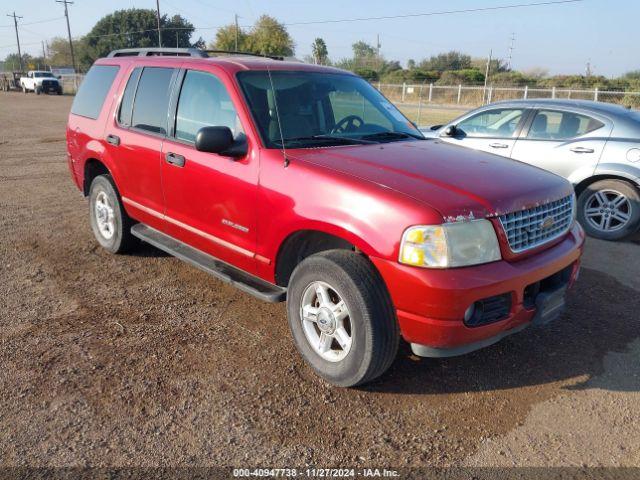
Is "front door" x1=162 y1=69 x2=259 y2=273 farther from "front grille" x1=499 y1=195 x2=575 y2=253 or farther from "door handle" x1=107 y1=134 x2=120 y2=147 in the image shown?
"front grille" x1=499 y1=195 x2=575 y2=253

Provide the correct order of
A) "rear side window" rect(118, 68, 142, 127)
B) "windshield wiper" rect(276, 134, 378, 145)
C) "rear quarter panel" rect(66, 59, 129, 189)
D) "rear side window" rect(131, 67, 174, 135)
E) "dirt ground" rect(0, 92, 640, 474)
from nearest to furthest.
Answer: "dirt ground" rect(0, 92, 640, 474) → "windshield wiper" rect(276, 134, 378, 145) → "rear side window" rect(131, 67, 174, 135) → "rear side window" rect(118, 68, 142, 127) → "rear quarter panel" rect(66, 59, 129, 189)

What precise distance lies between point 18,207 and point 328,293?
19.3 feet

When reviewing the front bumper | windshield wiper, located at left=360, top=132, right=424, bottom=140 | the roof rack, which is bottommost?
the front bumper

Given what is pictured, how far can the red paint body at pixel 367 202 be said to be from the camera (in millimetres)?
2723

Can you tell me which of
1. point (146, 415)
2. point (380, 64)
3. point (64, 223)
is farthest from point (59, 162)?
point (380, 64)

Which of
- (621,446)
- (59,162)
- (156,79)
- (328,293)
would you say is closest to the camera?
(621,446)

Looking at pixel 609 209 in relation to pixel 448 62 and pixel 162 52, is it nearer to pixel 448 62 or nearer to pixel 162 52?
pixel 162 52

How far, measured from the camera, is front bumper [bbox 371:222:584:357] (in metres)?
2.66

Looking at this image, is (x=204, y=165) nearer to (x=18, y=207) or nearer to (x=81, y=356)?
(x=81, y=356)

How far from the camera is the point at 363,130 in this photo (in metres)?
4.04

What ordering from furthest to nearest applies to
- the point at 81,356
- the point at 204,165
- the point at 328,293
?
1. the point at 204,165
2. the point at 81,356
3. the point at 328,293

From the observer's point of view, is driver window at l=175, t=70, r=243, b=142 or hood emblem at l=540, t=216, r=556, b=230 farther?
driver window at l=175, t=70, r=243, b=142

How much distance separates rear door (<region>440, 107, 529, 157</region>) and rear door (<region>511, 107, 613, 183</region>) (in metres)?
0.14

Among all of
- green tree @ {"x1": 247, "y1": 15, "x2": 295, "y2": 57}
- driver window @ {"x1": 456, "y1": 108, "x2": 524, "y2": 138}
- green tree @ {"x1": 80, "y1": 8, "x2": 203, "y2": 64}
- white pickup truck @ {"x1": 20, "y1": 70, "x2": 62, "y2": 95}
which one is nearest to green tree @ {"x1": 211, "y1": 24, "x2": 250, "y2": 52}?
green tree @ {"x1": 247, "y1": 15, "x2": 295, "y2": 57}
